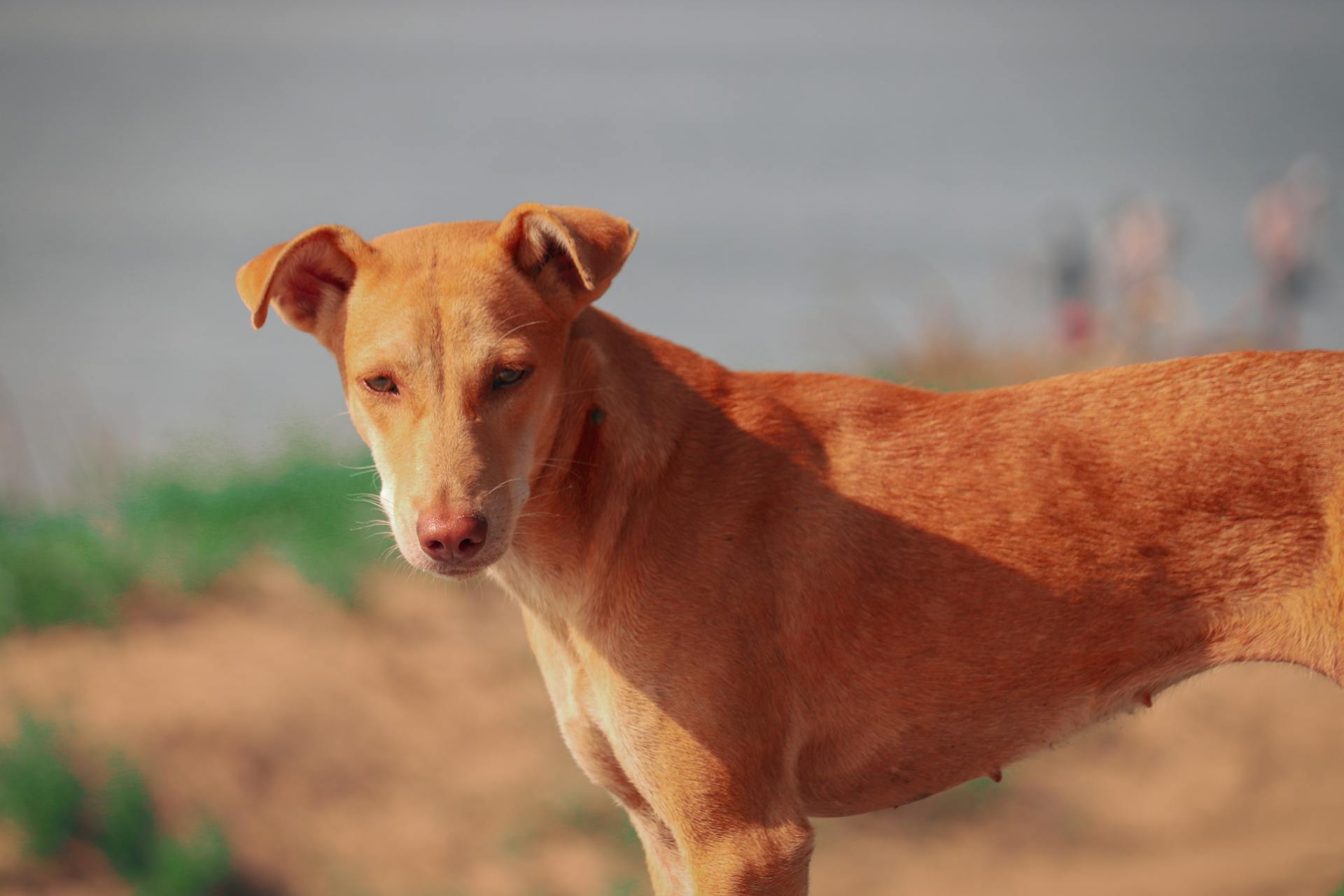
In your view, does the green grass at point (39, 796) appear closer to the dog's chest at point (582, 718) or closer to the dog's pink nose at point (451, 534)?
the dog's chest at point (582, 718)

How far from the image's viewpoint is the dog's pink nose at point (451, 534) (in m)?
3.01

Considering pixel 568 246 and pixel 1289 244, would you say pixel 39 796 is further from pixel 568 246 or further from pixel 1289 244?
pixel 1289 244

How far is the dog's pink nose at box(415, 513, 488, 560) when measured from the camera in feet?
9.88

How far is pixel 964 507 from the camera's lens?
3568 millimetres

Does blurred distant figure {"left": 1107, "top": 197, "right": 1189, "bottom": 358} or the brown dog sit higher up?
the brown dog

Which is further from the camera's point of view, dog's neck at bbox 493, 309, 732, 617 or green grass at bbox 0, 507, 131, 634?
green grass at bbox 0, 507, 131, 634

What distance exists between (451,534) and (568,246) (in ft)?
2.63

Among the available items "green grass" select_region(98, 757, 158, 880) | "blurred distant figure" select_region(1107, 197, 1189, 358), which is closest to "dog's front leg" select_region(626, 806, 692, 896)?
"green grass" select_region(98, 757, 158, 880)

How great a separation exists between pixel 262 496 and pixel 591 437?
5.21m

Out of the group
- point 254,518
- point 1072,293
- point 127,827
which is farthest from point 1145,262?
point 127,827

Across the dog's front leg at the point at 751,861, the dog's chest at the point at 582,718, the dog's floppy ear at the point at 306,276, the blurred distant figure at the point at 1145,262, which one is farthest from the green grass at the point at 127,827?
the blurred distant figure at the point at 1145,262

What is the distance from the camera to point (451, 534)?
3010 millimetres

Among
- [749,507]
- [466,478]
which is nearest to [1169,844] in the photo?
[749,507]

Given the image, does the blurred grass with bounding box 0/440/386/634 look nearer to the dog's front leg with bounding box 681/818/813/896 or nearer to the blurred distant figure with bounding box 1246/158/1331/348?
the dog's front leg with bounding box 681/818/813/896
